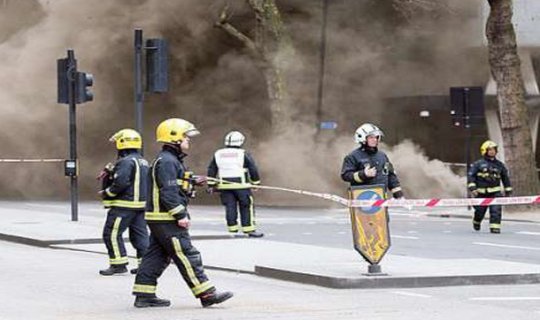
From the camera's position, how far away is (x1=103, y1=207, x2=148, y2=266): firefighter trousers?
14695 millimetres

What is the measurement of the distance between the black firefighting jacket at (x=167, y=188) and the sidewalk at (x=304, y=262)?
231 cm

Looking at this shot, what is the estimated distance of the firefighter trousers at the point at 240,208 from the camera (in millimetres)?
19844

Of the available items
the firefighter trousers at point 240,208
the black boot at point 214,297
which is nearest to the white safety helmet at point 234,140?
the firefighter trousers at point 240,208

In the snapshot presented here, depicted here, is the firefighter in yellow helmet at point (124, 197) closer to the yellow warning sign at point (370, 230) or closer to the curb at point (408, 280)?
the curb at point (408, 280)

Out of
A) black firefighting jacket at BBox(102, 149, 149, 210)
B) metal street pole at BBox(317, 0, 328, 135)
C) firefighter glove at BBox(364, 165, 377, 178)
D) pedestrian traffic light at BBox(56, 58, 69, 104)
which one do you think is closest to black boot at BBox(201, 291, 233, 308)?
firefighter glove at BBox(364, 165, 377, 178)

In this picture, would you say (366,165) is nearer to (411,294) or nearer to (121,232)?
(411,294)

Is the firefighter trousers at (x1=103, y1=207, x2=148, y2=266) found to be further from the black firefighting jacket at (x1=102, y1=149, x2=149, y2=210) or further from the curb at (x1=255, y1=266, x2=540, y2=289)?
the curb at (x1=255, y1=266, x2=540, y2=289)

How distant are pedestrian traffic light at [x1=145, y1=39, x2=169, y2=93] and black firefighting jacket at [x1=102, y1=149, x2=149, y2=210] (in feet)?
13.2

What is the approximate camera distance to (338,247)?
60.3 ft

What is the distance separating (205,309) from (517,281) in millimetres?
3776

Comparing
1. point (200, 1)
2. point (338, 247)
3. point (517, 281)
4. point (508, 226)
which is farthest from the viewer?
point (200, 1)

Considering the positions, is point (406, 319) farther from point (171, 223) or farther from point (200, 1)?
point (200, 1)

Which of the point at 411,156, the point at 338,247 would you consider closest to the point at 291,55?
the point at 411,156

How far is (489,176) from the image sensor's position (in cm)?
2167
